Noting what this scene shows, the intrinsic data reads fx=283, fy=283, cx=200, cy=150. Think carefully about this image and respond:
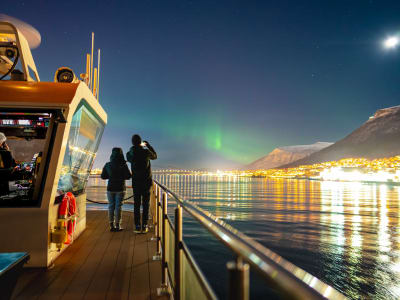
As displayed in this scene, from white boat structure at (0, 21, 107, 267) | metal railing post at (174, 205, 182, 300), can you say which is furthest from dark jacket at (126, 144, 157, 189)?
metal railing post at (174, 205, 182, 300)

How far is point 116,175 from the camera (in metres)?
5.99

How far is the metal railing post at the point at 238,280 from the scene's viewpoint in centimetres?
88

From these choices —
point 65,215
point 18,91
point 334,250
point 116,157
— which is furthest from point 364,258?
point 18,91

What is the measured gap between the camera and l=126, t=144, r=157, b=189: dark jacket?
561 centimetres

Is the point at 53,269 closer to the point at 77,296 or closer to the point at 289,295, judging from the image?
the point at 77,296

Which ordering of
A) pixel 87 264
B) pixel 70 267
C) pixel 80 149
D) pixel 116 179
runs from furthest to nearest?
pixel 116 179 → pixel 80 149 → pixel 87 264 → pixel 70 267

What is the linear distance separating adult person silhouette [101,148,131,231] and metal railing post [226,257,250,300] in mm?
5362

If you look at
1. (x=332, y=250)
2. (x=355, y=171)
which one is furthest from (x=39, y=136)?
(x=355, y=171)

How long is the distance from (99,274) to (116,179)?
8.44 feet

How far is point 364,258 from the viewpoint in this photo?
11.3 meters

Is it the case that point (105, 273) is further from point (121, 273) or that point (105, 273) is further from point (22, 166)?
point (22, 166)

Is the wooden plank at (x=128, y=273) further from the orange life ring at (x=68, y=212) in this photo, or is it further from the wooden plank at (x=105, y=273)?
the orange life ring at (x=68, y=212)

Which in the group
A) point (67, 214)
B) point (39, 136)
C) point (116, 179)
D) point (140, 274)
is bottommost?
point (140, 274)

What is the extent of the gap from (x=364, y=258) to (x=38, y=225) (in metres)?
12.0
